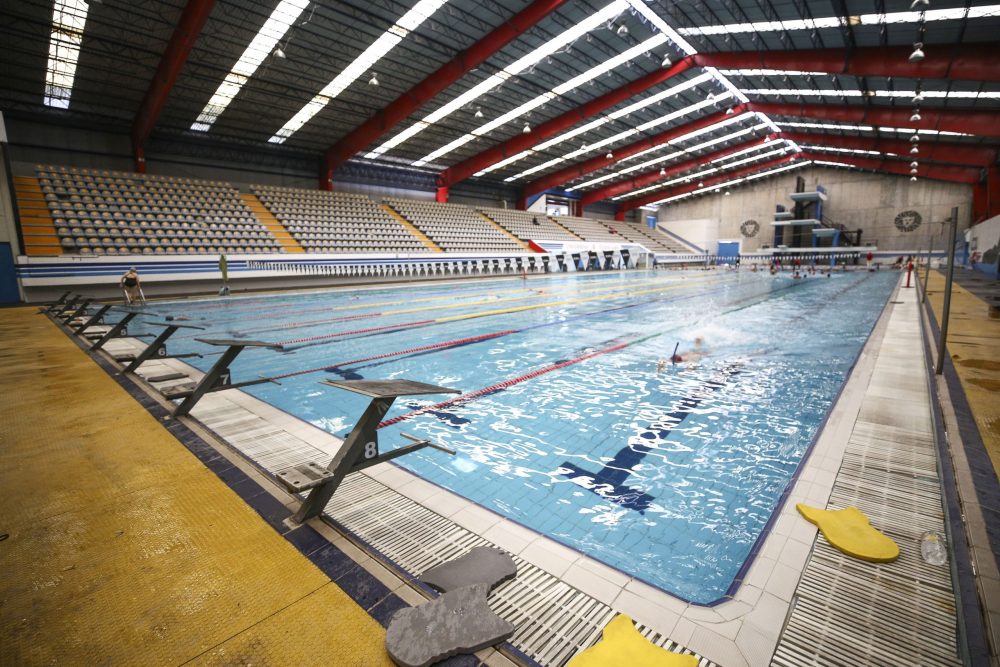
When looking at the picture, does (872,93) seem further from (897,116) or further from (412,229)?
(412,229)

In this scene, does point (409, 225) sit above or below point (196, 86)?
below

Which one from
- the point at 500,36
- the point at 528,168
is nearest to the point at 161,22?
the point at 500,36

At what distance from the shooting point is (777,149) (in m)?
32.6

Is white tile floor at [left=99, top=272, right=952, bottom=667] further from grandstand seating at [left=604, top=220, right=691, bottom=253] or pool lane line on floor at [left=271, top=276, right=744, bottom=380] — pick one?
grandstand seating at [left=604, top=220, right=691, bottom=253]

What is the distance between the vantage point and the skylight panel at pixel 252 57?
40.6 ft

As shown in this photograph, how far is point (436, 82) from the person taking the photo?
1655 centimetres

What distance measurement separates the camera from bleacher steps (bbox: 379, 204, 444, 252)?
77.4 ft

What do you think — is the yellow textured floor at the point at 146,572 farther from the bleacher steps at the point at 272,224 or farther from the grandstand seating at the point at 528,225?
the grandstand seating at the point at 528,225

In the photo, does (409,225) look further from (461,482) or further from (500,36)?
(461,482)

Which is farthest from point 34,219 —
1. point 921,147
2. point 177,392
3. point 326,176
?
point 921,147

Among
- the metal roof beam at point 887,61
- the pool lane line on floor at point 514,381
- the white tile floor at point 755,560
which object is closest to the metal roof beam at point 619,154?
the metal roof beam at point 887,61

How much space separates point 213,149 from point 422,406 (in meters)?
23.6

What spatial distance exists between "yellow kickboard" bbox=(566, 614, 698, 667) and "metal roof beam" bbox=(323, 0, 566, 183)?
15461mm

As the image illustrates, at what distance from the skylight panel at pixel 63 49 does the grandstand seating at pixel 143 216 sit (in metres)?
2.50
